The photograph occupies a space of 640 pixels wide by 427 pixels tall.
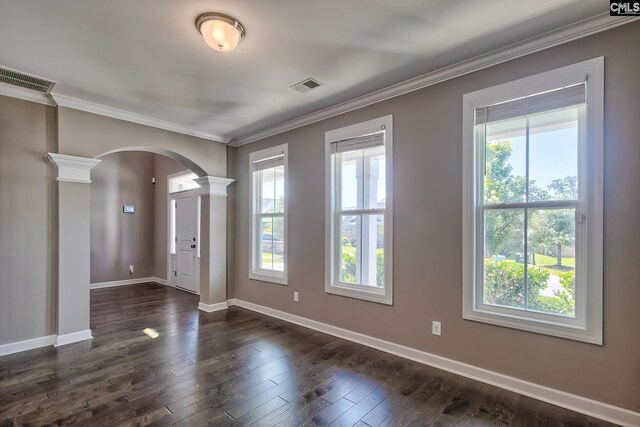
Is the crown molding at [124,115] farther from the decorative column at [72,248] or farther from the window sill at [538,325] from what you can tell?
the window sill at [538,325]

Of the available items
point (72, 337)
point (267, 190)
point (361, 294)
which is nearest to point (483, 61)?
point (361, 294)

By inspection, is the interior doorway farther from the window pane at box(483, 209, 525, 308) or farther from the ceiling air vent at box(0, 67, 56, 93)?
the window pane at box(483, 209, 525, 308)

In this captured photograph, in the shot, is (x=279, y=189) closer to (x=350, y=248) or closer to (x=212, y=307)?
(x=350, y=248)

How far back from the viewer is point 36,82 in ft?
9.74

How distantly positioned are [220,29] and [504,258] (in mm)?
2727

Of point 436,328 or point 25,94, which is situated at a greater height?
point 25,94

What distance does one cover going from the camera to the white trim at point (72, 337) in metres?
3.27

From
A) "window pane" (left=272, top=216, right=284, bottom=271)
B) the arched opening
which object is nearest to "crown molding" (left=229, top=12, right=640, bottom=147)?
"window pane" (left=272, top=216, right=284, bottom=271)

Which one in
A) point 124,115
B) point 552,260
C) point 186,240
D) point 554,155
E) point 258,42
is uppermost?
point 258,42

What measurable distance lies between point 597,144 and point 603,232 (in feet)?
1.93

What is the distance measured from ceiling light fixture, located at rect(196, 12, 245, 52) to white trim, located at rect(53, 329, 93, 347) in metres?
3.36

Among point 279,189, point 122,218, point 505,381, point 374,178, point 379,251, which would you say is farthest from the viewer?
point 122,218

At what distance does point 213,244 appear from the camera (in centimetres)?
470

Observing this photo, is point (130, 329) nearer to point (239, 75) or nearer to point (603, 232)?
point (239, 75)
